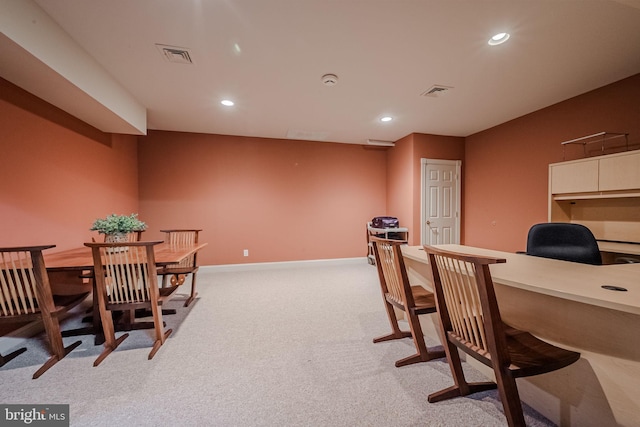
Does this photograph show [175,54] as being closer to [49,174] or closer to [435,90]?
[49,174]

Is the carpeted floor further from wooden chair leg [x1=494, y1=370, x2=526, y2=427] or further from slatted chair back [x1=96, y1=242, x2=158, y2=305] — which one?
slatted chair back [x1=96, y1=242, x2=158, y2=305]

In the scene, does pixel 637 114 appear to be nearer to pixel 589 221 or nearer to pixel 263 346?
pixel 589 221

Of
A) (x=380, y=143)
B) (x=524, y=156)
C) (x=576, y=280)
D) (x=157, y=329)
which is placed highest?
(x=380, y=143)

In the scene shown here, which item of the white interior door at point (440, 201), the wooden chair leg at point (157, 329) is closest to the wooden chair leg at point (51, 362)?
the wooden chair leg at point (157, 329)

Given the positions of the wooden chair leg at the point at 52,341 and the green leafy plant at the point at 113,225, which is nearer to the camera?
the wooden chair leg at the point at 52,341

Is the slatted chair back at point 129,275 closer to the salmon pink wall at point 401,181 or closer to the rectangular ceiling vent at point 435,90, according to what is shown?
the rectangular ceiling vent at point 435,90

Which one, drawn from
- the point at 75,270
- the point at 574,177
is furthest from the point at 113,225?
the point at 574,177

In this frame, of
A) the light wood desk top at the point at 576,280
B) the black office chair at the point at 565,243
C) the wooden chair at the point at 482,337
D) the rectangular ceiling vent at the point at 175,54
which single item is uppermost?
the rectangular ceiling vent at the point at 175,54

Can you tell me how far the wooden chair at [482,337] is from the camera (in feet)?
3.45

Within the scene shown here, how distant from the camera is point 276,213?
4.82m

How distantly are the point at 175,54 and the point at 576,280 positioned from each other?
3275 millimetres

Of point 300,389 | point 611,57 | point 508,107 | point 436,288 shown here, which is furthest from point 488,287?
point 508,107

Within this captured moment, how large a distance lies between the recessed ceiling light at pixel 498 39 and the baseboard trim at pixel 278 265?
401cm

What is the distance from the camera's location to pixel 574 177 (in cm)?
273
